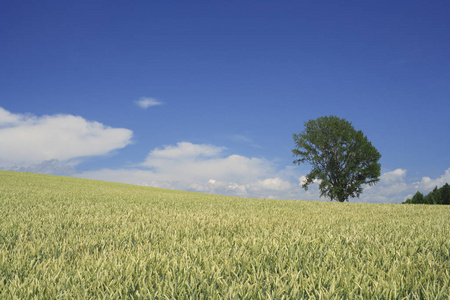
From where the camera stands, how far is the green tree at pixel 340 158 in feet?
123

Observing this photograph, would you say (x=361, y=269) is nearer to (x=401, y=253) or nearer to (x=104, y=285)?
(x=401, y=253)

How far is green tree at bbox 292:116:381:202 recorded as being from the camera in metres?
37.4

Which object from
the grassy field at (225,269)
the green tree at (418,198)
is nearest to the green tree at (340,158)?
the green tree at (418,198)

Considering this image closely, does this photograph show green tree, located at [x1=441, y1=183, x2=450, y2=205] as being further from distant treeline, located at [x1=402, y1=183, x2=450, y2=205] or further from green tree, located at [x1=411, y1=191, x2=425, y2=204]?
green tree, located at [x1=411, y1=191, x2=425, y2=204]

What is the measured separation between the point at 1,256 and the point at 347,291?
11.6ft

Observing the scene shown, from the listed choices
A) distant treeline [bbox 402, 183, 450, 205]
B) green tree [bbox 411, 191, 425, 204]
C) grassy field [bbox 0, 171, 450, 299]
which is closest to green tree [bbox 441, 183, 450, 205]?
distant treeline [bbox 402, 183, 450, 205]

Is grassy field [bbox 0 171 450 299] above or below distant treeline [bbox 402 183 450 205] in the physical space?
below

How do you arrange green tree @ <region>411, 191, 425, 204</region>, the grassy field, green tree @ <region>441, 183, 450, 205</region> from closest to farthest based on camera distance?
1. the grassy field
2. green tree @ <region>441, 183, 450, 205</region>
3. green tree @ <region>411, 191, 425, 204</region>

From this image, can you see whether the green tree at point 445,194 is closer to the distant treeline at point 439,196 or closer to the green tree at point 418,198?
the distant treeline at point 439,196

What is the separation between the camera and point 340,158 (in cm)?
3819

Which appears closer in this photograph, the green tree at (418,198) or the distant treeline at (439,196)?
the distant treeline at (439,196)

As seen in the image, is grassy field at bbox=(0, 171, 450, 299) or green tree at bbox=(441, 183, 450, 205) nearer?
grassy field at bbox=(0, 171, 450, 299)

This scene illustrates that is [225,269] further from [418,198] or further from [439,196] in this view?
[418,198]

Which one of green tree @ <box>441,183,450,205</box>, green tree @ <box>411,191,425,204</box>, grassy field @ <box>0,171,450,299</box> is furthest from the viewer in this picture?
green tree @ <box>411,191,425,204</box>
